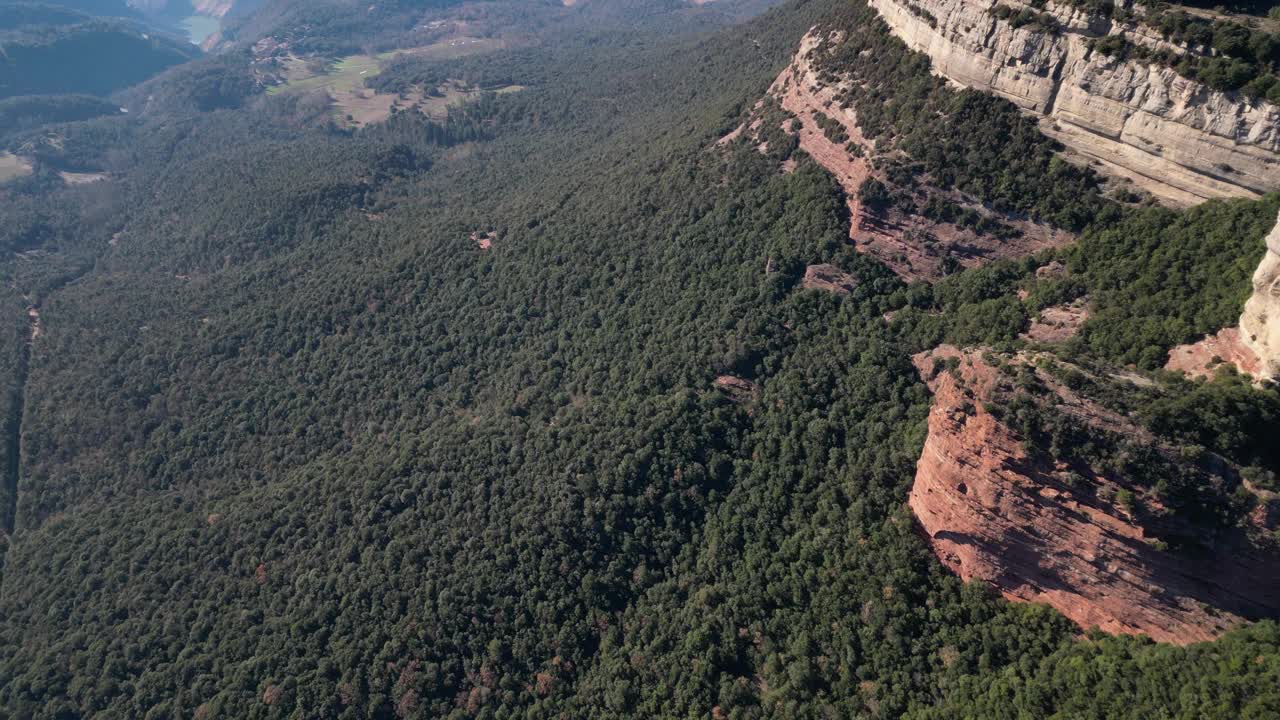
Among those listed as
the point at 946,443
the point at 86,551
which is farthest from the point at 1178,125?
the point at 86,551

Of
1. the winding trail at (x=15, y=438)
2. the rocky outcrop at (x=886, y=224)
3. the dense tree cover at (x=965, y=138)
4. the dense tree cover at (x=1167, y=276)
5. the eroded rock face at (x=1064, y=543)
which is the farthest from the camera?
the winding trail at (x=15, y=438)

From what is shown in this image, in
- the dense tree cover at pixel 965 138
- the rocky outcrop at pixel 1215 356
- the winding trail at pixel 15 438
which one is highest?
the dense tree cover at pixel 965 138

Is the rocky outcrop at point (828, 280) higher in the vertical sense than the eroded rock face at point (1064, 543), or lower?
higher

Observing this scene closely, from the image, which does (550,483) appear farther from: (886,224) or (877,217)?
(886,224)

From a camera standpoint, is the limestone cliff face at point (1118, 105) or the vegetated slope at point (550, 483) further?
the vegetated slope at point (550, 483)

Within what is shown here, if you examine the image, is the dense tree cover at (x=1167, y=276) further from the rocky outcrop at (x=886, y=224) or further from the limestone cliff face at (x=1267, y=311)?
the rocky outcrop at (x=886, y=224)

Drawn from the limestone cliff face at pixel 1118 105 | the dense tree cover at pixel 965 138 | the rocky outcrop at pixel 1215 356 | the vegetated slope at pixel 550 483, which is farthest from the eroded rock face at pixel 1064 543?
the limestone cliff face at pixel 1118 105
